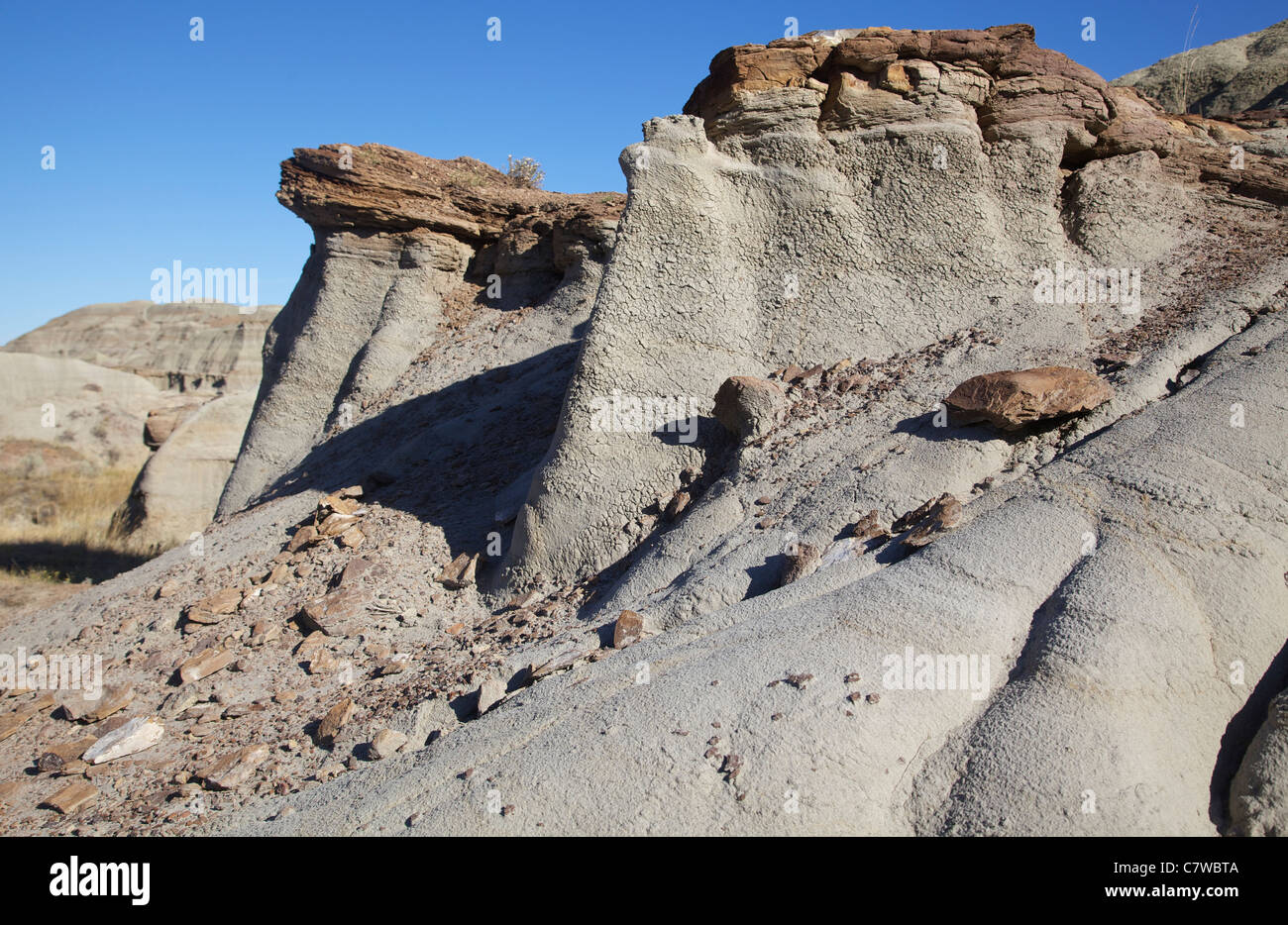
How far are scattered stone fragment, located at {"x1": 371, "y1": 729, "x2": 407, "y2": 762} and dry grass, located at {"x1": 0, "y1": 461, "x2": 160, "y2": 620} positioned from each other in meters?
7.20

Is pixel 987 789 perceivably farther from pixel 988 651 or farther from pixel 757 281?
pixel 757 281

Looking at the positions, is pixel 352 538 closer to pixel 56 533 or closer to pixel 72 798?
pixel 72 798

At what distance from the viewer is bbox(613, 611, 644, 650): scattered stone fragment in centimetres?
382

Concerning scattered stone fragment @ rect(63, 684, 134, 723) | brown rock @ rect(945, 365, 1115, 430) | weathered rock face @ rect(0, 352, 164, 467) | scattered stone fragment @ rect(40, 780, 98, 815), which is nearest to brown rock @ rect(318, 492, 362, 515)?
scattered stone fragment @ rect(63, 684, 134, 723)

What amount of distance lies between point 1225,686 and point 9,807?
5750mm

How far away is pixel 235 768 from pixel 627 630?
2.16 metres

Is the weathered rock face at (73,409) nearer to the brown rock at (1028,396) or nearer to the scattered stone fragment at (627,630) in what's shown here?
the scattered stone fragment at (627,630)

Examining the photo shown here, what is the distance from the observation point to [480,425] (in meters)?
7.65

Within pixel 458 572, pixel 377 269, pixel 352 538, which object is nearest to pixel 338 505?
pixel 352 538

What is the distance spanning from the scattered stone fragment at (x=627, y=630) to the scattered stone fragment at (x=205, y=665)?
9.65ft

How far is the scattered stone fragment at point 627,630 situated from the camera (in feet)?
12.5

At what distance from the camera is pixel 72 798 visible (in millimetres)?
4172
